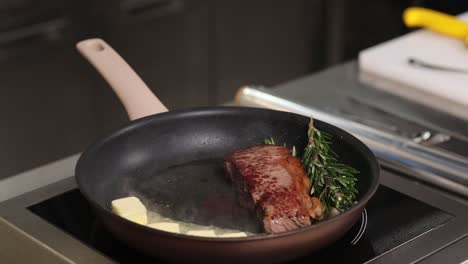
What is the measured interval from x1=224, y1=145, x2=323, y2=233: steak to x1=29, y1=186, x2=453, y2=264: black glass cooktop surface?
4 centimetres

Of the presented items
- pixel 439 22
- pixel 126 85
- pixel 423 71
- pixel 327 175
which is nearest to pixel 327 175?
pixel 327 175

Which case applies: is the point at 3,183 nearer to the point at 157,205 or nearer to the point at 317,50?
the point at 157,205

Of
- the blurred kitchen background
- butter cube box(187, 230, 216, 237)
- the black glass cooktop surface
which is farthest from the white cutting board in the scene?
the blurred kitchen background

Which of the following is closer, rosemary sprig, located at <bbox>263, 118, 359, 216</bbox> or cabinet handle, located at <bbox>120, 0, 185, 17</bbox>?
rosemary sprig, located at <bbox>263, 118, 359, 216</bbox>

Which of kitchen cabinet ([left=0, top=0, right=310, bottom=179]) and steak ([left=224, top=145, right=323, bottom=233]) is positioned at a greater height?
steak ([left=224, top=145, right=323, bottom=233])

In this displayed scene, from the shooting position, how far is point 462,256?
807 millimetres

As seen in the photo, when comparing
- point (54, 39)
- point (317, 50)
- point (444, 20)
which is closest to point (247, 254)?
point (444, 20)

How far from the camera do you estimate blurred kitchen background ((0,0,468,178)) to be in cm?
198

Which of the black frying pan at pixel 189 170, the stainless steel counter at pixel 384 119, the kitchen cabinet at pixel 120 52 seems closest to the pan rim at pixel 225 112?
the black frying pan at pixel 189 170

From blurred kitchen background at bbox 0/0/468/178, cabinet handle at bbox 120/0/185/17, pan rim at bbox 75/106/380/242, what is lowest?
blurred kitchen background at bbox 0/0/468/178

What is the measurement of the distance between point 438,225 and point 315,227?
186 millimetres

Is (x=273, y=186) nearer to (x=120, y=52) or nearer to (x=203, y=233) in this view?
(x=203, y=233)

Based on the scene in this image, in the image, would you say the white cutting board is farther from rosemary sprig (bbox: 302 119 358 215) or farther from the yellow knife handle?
rosemary sprig (bbox: 302 119 358 215)

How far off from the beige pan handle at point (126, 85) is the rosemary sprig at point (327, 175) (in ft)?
0.69
